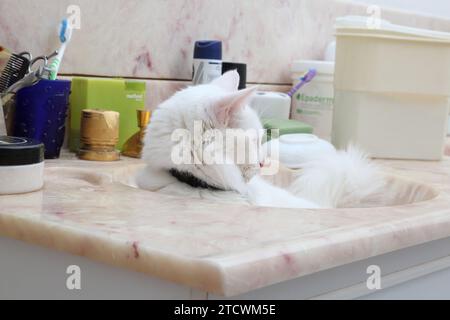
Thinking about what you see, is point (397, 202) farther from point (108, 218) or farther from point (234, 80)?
point (108, 218)

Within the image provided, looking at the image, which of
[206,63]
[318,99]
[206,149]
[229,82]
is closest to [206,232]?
[206,149]

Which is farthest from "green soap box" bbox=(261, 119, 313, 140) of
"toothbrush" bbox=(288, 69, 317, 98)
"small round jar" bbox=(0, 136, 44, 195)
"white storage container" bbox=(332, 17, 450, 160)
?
"small round jar" bbox=(0, 136, 44, 195)

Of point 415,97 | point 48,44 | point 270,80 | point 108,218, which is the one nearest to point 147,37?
point 48,44

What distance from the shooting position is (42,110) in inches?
42.5

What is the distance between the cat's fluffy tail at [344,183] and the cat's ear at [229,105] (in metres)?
0.36

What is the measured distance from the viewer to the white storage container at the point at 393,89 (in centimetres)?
140

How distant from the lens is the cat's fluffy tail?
1.22 meters

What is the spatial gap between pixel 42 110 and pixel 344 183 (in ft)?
1.84

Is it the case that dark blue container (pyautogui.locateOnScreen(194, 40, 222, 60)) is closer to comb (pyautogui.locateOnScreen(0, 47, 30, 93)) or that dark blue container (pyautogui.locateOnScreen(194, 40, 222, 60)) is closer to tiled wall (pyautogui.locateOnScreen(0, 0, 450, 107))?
tiled wall (pyautogui.locateOnScreen(0, 0, 450, 107))

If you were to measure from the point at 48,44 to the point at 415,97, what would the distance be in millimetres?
787

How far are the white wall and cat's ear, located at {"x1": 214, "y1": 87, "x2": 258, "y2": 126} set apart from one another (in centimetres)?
125

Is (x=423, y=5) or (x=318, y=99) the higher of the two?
(x=423, y=5)

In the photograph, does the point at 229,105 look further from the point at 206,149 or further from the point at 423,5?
the point at 423,5

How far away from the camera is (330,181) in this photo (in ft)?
4.05
